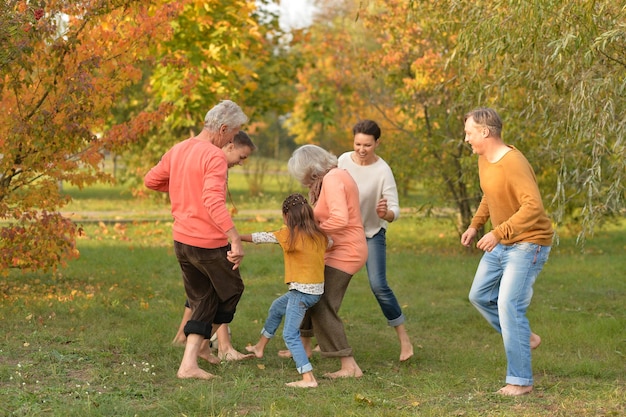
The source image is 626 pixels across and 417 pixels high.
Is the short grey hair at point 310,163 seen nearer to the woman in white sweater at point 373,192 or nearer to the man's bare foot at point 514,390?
the woman in white sweater at point 373,192

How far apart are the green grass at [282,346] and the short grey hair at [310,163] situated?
1385 millimetres

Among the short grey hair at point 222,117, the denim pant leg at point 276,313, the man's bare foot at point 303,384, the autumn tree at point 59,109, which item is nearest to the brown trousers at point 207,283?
the denim pant leg at point 276,313

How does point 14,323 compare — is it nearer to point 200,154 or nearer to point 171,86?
point 200,154

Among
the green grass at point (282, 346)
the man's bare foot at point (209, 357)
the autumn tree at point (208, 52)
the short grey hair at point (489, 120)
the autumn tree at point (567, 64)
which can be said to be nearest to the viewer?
the green grass at point (282, 346)

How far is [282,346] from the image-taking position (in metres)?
7.49

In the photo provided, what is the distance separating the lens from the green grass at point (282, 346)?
548cm

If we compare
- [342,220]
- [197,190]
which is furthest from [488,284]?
[197,190]

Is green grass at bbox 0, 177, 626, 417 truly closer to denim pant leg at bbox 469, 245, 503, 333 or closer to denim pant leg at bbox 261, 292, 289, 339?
denim pant leg at bbox 261, 292, 289, 339

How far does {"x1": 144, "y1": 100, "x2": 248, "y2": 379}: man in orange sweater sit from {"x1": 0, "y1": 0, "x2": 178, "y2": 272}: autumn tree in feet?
9.62

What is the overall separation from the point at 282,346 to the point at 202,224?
1.82 m

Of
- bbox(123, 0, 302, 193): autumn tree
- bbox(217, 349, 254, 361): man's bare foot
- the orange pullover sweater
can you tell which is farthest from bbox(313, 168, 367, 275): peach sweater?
bbox(123, 0, 302, 193): autumn tree

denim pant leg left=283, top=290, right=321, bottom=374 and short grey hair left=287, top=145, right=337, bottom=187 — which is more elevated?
short grey hair left=287, top=145, right=337, bottom=187

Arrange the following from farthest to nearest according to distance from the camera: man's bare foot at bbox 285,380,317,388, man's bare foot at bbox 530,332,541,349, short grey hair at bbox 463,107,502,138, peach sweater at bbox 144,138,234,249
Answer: man's bare foot at bbox 530,332,541,349, man's bare foot at bbox 285,380,317,388, peach sweater at bbox 144,138,234,249, short grey hair at bbox 463,107,502,138

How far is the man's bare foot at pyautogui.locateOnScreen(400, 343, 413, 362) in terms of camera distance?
6953 mm
